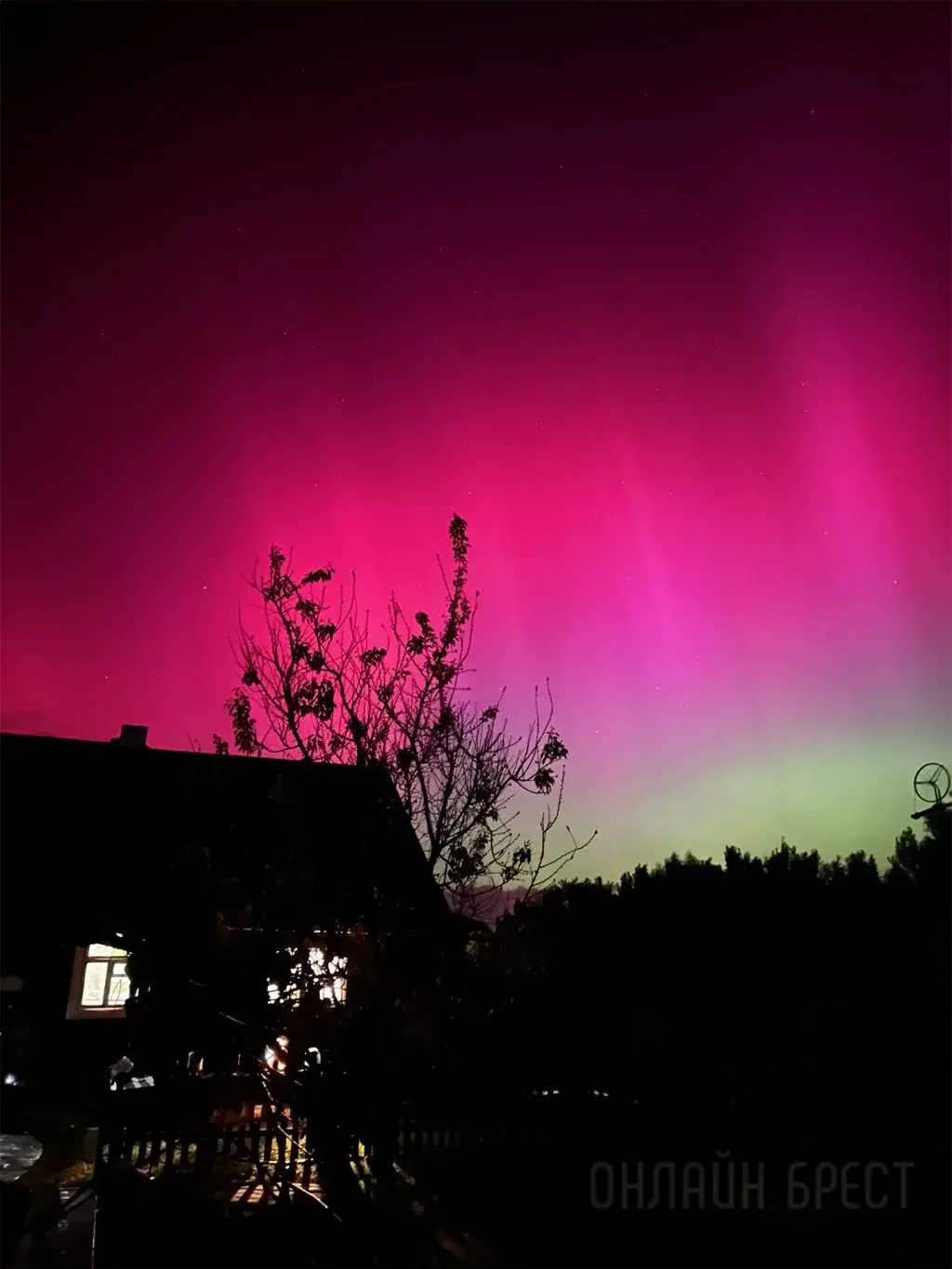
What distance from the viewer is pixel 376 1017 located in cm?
664

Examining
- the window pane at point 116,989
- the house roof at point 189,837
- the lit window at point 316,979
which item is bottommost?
the window pane at point 116,989

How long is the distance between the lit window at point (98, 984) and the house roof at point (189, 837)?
2.18 meters

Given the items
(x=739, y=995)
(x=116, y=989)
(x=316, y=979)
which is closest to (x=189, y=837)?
(x=116, y=989)

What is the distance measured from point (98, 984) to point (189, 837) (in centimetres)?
370

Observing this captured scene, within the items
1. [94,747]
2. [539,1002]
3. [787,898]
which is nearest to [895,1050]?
[787,898]

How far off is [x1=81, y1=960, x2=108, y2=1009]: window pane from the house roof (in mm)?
2438

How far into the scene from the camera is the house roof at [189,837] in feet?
24.1

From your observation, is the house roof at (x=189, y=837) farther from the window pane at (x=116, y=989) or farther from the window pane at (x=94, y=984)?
the window pane at (x=116, y=989)

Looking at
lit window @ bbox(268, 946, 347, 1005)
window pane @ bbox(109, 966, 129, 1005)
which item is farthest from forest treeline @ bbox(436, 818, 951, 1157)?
window pane @ bbox(109, 966, 129, 1005)

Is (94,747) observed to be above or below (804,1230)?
above

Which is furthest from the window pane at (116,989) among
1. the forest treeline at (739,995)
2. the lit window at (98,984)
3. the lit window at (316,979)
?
the forest treeline at (739,995)

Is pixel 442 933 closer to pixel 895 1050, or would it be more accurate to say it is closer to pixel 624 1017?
pixel 624 1017

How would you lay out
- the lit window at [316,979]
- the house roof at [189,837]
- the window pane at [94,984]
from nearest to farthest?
the lit window at [316,979], the house roof at [189,837], the window pane at [94,984]

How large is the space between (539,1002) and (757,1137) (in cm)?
239
